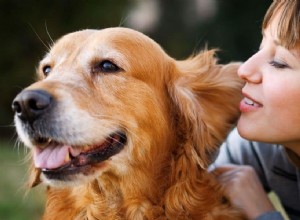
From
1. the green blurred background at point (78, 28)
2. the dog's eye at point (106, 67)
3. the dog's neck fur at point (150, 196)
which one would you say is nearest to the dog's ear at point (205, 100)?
the dog's neck fur at point (150, 196)

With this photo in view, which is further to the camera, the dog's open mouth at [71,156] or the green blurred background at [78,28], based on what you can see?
the green blurred background at [78,28]

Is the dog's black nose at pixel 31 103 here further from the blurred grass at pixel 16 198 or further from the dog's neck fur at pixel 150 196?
the blurred grass at pixel 16 198

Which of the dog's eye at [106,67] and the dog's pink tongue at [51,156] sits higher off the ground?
the dog's eye at [106,67]

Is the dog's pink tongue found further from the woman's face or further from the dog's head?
the woman's face

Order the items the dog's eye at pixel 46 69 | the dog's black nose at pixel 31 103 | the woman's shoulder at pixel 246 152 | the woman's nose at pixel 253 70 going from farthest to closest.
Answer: the woman's shoulder at pixel 246 152 < the dog's eye at pixel 46 69 < the woman's nose at pixel 253 70 < the dog's black nose at pixel 31 103

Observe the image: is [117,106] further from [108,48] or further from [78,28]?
[78,28]

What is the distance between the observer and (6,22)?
37.8 feet

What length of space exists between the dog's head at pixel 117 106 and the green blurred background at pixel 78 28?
9.25 feet

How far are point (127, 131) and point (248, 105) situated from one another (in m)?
0.69

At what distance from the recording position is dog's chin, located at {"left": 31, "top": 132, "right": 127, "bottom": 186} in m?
3.01

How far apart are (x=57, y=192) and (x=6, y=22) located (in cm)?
862

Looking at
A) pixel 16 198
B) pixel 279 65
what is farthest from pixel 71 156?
pixel 16 198

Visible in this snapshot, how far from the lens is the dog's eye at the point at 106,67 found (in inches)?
129

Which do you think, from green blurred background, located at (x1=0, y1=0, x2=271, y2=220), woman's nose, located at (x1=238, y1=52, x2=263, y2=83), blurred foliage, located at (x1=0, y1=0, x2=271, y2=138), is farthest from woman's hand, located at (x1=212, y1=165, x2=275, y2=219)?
blurred foliage, located at (x1=0, y1=0, x2=271, y2=138)
